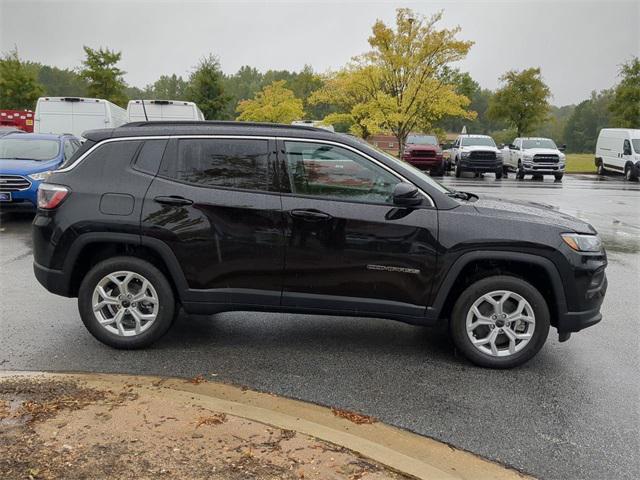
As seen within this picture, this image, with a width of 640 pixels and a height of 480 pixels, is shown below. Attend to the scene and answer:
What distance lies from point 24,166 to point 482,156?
2203 centimetres

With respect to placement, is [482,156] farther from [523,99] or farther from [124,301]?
[124,301]

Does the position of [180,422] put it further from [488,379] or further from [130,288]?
[488,379]

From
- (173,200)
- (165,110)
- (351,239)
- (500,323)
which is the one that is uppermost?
(165,110)

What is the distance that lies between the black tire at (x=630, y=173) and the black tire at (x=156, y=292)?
28137 mm

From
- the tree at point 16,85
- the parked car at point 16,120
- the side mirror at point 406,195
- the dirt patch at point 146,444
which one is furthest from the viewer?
the tree at point 16,85

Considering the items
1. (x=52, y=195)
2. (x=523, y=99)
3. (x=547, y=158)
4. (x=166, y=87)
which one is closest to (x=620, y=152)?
(x=547, y=158)

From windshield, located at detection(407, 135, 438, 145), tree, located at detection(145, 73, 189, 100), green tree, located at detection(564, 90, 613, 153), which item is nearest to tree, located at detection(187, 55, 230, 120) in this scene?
windshield, located at detection(407, 135, 438, 145)

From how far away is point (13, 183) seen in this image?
10688 millimetres

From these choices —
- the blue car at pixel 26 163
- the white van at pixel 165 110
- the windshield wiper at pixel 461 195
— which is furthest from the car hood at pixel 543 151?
the windshield wiper at pixel 461 195

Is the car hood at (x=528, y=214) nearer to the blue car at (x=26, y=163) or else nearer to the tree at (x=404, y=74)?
the blue car at (x=26, y=163)

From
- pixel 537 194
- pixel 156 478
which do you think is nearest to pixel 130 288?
pixel 156 478

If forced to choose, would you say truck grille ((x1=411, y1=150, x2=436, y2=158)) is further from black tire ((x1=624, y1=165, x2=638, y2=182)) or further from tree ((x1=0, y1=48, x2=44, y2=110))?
tree ((x1=0, y1=48, x2=44, y2=110))

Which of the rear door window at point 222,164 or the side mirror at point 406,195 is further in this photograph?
the rear door window at point 222,164

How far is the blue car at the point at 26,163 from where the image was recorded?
1070 centimetres
